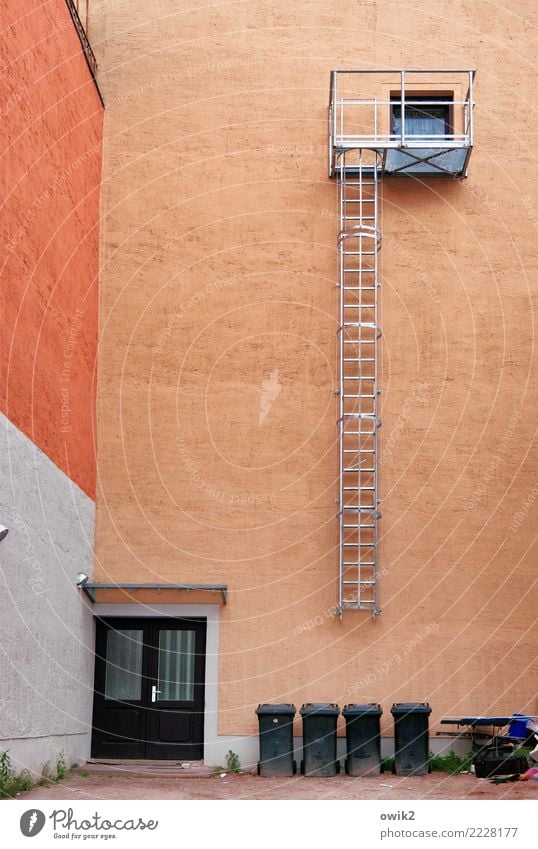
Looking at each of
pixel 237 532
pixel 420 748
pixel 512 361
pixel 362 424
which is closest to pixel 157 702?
pixel 237 532

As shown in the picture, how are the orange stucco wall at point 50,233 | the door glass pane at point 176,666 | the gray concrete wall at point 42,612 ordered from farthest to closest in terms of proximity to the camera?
the door glass pane at point 176,666 < the orange stucco wall at point 50,233 < the gray concrete wall at point 42,612

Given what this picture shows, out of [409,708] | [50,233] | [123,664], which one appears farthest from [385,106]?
[123,664]

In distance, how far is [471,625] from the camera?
16578mm

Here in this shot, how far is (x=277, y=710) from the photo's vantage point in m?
15.8

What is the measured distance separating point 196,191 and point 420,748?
8937mm

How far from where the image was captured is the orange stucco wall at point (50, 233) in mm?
13367

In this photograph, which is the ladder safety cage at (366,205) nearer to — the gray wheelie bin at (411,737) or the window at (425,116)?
the window at (425,116)

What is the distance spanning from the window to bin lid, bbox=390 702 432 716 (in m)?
8.90

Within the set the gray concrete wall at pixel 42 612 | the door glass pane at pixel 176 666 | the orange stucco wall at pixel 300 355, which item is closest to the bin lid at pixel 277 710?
the orange stucco wall at pixel 300 355

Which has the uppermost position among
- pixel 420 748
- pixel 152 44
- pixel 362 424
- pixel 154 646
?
pixel 152 44

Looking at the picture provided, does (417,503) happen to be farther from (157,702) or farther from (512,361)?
(157,702)

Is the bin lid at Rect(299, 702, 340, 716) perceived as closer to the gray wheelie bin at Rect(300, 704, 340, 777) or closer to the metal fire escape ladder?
the gray wheelie bin at Rect(300, 704, 340, 777)

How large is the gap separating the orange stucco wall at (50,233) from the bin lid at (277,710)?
3.98 m

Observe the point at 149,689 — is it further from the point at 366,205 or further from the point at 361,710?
the point at 366,205
